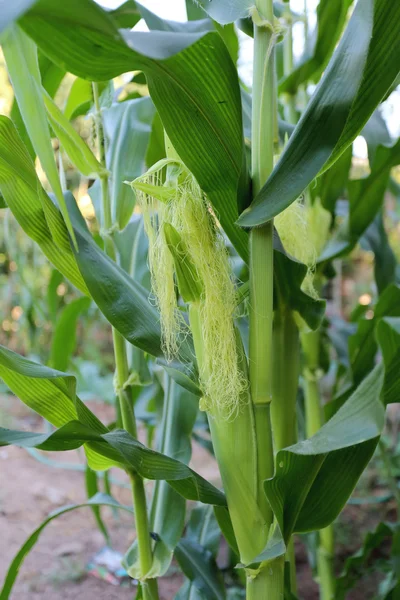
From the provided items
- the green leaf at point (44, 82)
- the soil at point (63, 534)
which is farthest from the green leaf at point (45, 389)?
the soil at point (63, 534)

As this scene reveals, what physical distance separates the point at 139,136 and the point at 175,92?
0.28 meters

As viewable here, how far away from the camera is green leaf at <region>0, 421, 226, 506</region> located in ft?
1.47

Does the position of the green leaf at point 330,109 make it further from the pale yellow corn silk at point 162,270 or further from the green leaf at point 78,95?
the green leaf at point 78,95

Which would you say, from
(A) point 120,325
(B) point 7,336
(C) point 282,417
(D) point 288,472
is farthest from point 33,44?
(B) point 7,336

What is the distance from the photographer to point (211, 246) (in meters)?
0.46

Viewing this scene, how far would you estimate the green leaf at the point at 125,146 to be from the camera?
2.05 feet

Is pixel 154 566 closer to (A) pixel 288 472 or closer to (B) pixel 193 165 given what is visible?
(A) pixel 288 472

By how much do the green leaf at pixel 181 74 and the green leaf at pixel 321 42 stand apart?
418 millimetres

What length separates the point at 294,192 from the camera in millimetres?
400

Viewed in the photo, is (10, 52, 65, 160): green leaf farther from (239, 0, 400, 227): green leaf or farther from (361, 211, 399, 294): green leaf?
(361, 211, 399, 294): green leaf

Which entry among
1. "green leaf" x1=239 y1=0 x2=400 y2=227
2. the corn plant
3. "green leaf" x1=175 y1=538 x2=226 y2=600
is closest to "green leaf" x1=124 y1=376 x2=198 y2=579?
the corn plant

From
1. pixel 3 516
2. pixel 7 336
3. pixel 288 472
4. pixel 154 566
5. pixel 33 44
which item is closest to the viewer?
pixel 33 44

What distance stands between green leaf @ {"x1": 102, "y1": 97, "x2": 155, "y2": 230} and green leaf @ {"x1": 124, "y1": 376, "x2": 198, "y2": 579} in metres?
0.23

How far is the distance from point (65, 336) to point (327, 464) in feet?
1.66
